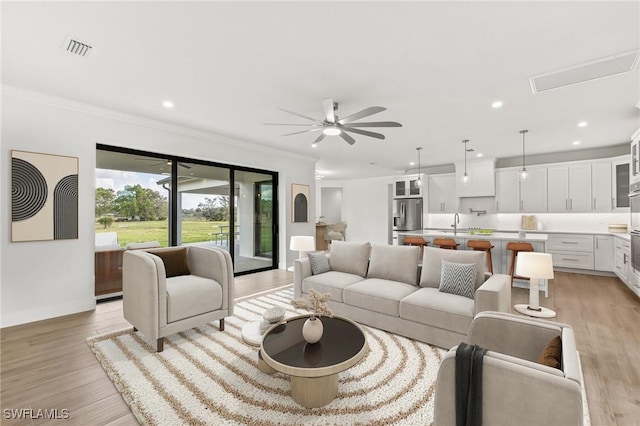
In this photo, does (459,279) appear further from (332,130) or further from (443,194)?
(443,194)

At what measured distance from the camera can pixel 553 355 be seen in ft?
4.41

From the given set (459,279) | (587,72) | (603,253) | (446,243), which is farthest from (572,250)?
(459,279)

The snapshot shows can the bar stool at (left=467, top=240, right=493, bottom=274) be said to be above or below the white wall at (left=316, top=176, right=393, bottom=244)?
below

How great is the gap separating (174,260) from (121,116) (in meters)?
2.24

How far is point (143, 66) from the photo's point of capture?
9.07ft

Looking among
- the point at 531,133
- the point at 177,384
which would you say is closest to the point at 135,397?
the point at 177,384

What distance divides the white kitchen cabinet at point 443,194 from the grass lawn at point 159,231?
5.52 m

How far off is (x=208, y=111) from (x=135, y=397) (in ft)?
10.8

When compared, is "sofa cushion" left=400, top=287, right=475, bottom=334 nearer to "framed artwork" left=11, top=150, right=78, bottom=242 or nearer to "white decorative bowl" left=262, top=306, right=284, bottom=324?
"white decorative bowl" left=262, top=306, right=284, bottom=324

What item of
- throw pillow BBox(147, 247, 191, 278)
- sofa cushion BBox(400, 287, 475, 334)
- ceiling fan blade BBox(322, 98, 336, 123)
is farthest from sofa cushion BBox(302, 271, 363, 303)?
ceiling fan blade BBox(322, 98, 336, 123)

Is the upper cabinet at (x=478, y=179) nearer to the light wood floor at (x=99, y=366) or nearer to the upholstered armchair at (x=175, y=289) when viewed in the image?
the light wood floor at (x=99, y=366)

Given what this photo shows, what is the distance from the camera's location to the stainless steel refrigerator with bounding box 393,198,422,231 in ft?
26.6

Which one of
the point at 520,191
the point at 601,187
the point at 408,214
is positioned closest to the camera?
the point at 601,187

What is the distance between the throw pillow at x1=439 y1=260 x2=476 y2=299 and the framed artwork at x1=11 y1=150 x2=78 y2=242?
446cm
